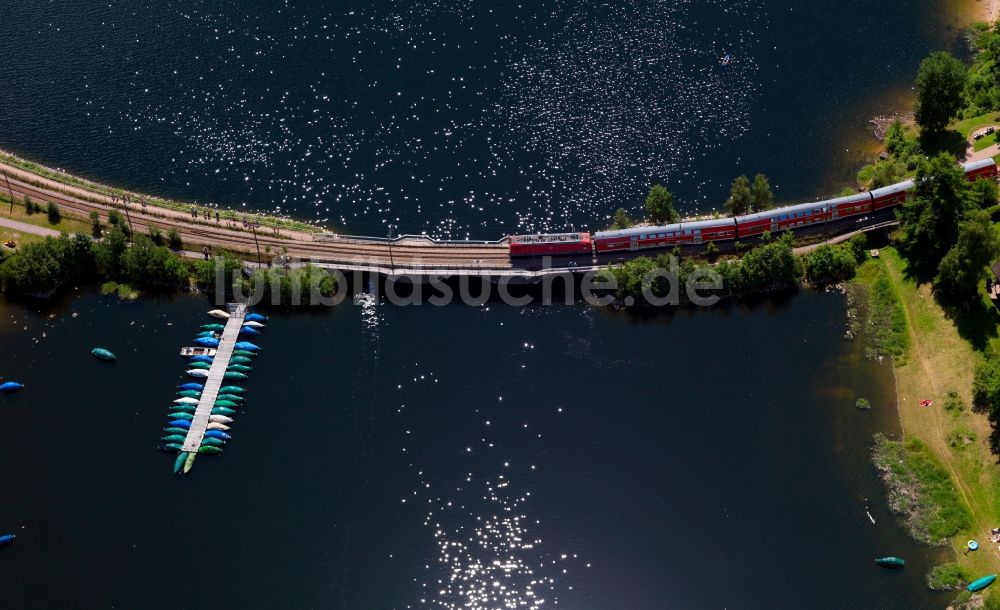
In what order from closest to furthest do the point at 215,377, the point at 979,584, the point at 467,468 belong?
the point at 979,584 → the point at 467,468 → the point at 215,377

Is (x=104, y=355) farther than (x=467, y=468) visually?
Yes

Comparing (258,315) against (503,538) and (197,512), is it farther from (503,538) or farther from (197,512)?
(503,538)

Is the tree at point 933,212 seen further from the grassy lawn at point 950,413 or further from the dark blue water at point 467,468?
the dark blue water at point 467,468

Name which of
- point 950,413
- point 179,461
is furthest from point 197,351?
point 950,413

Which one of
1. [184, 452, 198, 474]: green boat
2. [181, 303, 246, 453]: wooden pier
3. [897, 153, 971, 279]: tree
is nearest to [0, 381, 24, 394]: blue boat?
[181, 303, 246, 453]: wooden pier

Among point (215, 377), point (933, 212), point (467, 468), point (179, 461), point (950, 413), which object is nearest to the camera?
point (467, 468)

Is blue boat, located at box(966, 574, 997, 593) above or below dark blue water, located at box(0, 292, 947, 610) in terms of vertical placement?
below

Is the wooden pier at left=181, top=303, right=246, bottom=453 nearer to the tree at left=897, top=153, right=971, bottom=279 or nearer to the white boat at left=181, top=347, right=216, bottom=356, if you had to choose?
the white boat at left=181, top=347, right=216, bottom=356

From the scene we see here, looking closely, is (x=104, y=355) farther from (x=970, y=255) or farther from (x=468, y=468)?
(x=970, y=255)
